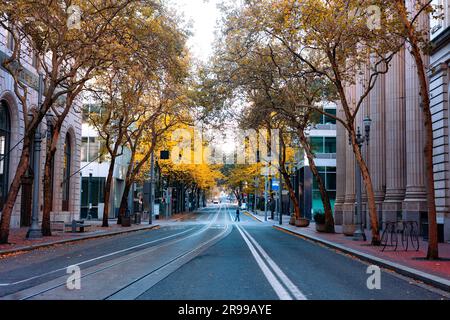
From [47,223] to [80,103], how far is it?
63.2 feet

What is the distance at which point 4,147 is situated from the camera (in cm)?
3052

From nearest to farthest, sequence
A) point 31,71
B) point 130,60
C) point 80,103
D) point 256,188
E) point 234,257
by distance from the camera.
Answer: point 234,257 → point 130,60 → point 31,71 → point 80,103 → point 256,188

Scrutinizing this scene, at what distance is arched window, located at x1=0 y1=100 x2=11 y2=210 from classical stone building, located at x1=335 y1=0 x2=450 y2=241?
63.5 ft

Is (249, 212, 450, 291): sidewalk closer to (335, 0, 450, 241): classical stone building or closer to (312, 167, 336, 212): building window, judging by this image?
(335, 0, 450, 241): classical stone building

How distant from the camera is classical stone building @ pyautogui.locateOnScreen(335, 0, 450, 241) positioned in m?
23.2

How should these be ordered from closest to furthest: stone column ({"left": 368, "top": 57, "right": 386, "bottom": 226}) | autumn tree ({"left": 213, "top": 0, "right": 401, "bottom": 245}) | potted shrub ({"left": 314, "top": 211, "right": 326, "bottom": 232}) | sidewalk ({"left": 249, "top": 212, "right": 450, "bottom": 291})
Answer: sidewalk ({"left": 249, "top": 212, "right": 450, "bottom": 291})
autumn tree ({"left": 213, "top": 0, "right": 401, "bottom": 245})
potted shrub ({"left": 314, "top": 211, "right": 326, "bottom": 232})
stone column ({"left": 368, "top": 57, "right": 386, "bottom": 226})

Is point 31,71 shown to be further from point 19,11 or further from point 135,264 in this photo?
point 135,264

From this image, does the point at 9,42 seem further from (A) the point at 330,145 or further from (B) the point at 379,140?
(A) the point at 330,145

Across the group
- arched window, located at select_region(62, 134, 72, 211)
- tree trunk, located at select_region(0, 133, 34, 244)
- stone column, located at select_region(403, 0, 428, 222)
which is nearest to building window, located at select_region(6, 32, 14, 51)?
tree trunk, located at select_region(0, 133, 34, 244)

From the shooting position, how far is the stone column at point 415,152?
2766 centimetres

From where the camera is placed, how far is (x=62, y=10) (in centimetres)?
2080

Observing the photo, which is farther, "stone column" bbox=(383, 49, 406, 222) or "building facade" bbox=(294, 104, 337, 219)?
"building facade" bbox=(294, 104, 337, 219)

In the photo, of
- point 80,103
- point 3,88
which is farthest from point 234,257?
point 80,103

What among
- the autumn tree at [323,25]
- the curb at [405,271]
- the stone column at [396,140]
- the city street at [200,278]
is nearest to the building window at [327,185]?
the stone column at [396,140]
